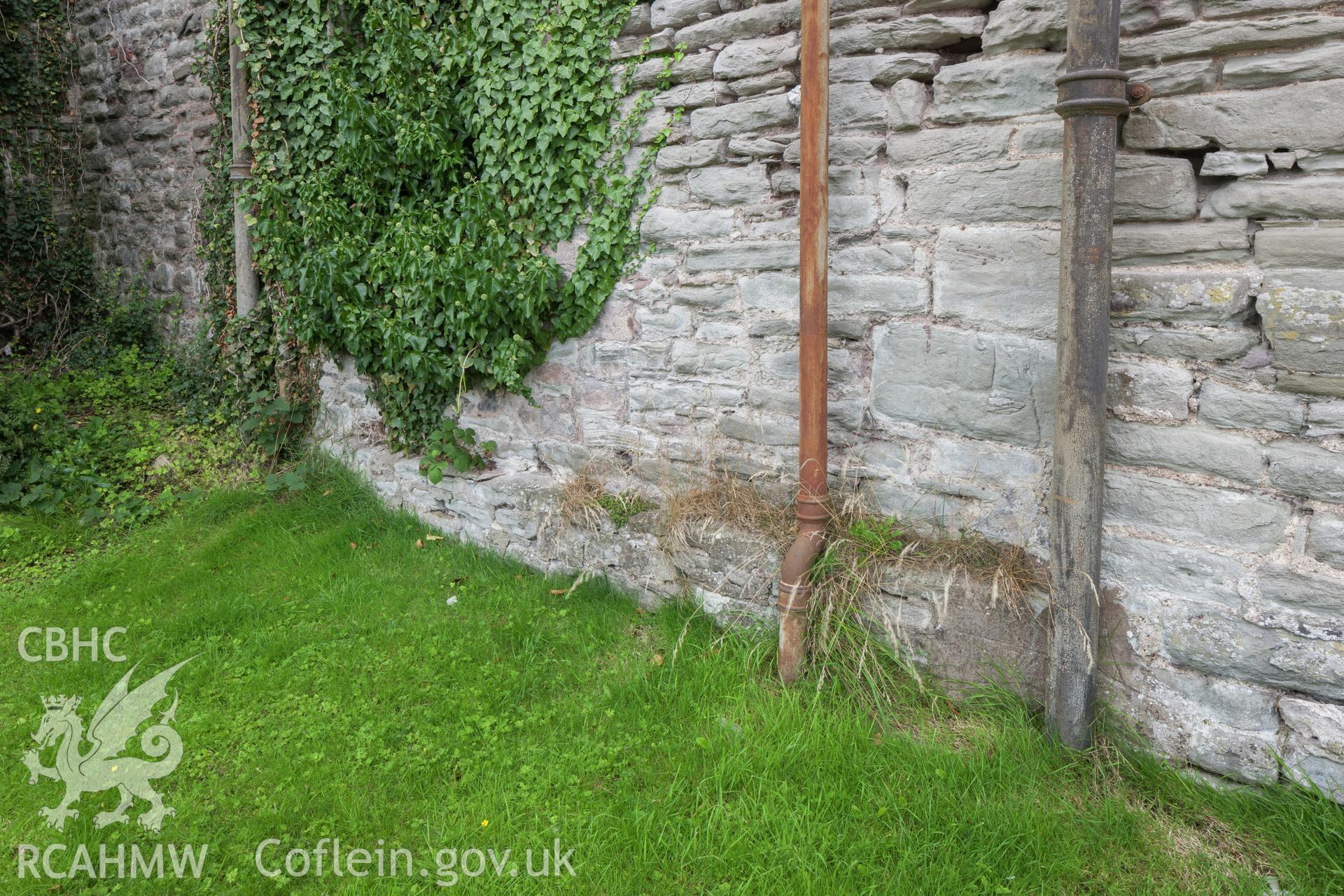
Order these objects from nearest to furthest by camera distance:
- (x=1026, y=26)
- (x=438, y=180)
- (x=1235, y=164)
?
(x=1235, y=164) < (x=1026, y=26) < (x=438, y=180)

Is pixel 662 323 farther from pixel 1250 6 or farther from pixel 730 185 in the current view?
pixel 1250 6

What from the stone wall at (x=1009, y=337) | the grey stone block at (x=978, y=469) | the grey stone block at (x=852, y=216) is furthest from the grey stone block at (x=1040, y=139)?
the grey stone block at (x=978, y=469)

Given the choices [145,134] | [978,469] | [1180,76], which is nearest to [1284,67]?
[1180,76]

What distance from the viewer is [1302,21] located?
2.34 meters

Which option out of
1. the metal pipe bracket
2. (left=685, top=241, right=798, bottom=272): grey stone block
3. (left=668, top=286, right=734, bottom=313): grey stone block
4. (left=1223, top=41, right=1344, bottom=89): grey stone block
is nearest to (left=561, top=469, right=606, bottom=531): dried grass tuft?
(left=668, top=286, right=734, bottom=313): grey stone block

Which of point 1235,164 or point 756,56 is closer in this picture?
point 1235,164

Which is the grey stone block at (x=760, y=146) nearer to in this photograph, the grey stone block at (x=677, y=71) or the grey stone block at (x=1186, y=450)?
the grey stone block at (x=677, y=71)

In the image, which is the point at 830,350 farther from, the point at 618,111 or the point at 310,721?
the point at 310,721

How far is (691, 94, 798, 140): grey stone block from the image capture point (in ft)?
11.2

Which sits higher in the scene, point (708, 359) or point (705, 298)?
point (705, 298)

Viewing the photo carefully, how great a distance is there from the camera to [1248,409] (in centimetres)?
251

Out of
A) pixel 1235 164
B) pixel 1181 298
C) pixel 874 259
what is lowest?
pixel 1181 298

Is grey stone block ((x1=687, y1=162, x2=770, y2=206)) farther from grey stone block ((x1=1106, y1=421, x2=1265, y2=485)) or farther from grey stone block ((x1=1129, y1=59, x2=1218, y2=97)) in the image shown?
grey stone block ((x1=1106, y1=421, x2=1265, y2=485))

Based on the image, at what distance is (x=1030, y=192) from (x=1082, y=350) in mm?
604
